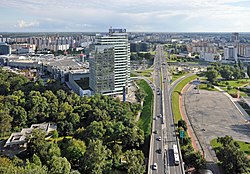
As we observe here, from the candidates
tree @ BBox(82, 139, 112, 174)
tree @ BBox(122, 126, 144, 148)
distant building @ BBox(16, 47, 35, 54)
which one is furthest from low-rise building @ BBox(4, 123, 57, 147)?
distant building @ BBox(16, 47, 35, 54)

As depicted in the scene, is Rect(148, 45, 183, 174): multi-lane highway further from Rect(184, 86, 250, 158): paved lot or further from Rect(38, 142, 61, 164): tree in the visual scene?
Rect(38, 142, 61, 164): tree

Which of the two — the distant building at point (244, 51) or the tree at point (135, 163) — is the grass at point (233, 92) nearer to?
the tree at point (135, 163)

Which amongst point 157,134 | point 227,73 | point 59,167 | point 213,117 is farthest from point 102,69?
point 227,73

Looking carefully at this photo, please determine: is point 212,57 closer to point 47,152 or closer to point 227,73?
point 227,73

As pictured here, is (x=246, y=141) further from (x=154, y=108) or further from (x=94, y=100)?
(x=94, y=100)

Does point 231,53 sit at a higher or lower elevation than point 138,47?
lower

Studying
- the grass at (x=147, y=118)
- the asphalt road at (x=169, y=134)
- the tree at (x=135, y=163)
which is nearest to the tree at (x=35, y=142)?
the tree at (x=135, y=163)
